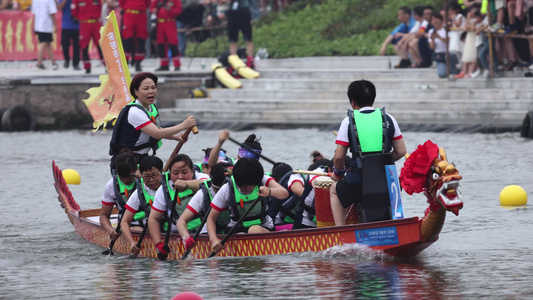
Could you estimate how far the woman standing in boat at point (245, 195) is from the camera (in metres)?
10.3

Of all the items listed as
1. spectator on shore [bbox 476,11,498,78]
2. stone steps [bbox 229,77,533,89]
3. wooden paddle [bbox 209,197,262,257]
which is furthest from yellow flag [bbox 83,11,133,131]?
stone steps [bbox 229,77,533,89]

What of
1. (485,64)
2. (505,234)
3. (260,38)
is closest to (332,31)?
(260,38)

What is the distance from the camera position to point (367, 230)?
397 inches

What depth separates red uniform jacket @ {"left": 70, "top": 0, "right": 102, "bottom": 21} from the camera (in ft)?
83.9

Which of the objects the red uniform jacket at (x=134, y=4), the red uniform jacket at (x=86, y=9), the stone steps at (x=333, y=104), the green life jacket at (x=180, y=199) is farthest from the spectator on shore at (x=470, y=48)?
the green life jacket at (x=180, y=199)

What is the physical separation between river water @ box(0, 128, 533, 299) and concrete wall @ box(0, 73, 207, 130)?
7728 mm

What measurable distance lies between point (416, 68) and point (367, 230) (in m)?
14.0

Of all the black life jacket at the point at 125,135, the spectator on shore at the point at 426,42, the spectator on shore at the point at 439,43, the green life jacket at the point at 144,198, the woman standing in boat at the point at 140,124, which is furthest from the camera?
the spectator on shore at the point at 426,42

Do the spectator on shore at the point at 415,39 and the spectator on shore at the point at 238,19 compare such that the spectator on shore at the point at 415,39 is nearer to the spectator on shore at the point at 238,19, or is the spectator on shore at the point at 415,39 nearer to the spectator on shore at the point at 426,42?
the spectator on shore at the point at 426,42

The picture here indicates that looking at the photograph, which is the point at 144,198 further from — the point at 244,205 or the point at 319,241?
the point at 319,241

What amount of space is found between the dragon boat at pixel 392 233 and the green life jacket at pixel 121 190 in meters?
0.39

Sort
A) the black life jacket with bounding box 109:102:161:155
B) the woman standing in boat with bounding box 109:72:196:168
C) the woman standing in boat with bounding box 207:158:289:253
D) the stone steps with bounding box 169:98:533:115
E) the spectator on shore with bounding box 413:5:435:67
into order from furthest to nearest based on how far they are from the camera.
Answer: the spectator on shore with bounding box 413:5:435:67 → the stone steps with bounding box 169:98:533:115 → the black life jacket with bounding box 109:102:161:155 → the woman standing in boat with bounding box 109:72:196:168 → the woman standing in boat with bounding box 207:158:289:253

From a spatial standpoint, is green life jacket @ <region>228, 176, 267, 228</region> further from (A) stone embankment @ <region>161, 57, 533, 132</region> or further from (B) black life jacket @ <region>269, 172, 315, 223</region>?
(A) stone embankment @ <region>161, 57, 533, 132</region>

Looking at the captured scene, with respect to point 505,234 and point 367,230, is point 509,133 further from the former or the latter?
point 367,230
